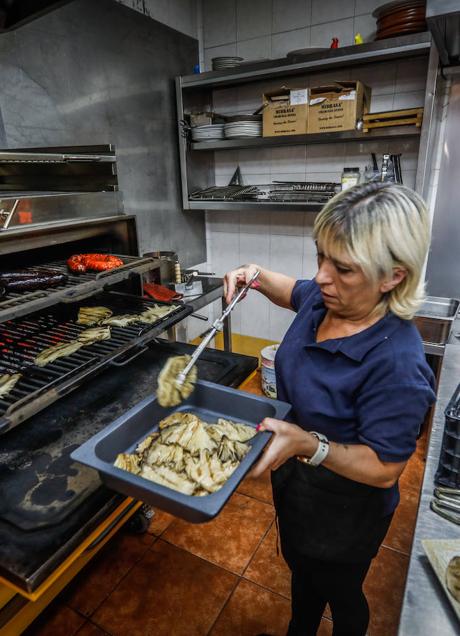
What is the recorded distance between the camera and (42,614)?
178cm

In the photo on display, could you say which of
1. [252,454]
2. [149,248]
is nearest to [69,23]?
[149,248]

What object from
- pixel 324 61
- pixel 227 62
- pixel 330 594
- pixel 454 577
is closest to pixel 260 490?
pixel 330 594

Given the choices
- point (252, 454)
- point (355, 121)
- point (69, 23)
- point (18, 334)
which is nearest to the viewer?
point (252, 454)

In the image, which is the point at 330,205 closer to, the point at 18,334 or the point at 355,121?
the point at 18,334

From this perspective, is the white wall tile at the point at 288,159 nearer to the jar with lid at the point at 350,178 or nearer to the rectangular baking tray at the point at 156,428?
the jar with lid at the point at 350,178

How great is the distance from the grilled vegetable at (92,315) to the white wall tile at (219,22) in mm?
2716

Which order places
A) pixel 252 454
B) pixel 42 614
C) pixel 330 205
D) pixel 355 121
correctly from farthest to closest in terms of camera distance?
pixel 355 121
pixel 42 614
pixel 330 205
pixel 252 454

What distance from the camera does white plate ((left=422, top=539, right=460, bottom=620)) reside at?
1.00m

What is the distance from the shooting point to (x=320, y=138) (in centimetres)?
279

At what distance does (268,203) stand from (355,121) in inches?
30.6

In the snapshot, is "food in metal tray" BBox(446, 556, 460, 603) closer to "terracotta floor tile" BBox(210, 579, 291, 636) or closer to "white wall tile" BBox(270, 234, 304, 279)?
"terracotta floor tile" BBox(210, 579, 291, 636)

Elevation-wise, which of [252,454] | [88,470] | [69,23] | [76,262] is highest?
A: [69,23]

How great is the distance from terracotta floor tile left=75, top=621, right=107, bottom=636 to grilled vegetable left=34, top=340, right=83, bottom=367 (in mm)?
1191

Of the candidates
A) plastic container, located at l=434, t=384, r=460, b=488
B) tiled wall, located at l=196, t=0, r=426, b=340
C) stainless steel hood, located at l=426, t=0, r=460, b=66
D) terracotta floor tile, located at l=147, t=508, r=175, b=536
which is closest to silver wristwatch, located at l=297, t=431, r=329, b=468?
plastic container, located at l=434, t=384, r=460, b=488
